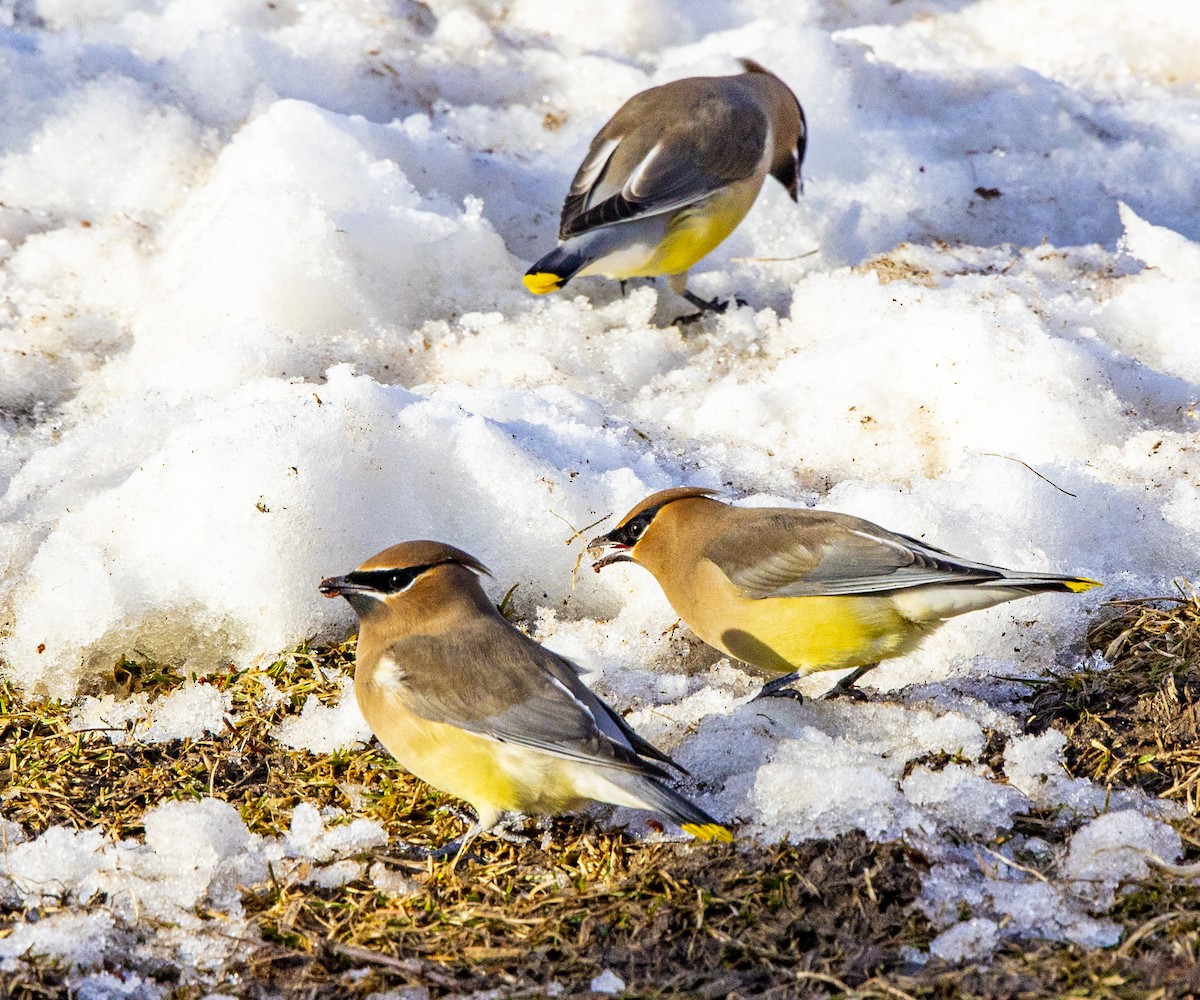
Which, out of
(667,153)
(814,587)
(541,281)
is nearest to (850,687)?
(814,587)

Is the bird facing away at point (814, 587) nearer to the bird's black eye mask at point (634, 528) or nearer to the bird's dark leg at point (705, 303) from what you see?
the bird's black eye mask at point (634, 528)

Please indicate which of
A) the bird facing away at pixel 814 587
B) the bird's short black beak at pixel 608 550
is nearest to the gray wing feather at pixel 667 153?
the bird's short black beak at pixel 608 550

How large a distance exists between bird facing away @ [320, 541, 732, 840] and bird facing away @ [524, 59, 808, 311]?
7.78 ft

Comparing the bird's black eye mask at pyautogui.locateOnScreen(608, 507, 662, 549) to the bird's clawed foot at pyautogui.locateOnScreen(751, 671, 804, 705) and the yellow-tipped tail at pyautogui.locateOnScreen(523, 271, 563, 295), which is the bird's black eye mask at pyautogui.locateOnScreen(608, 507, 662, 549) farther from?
the yellow-tipped tail at pyautogui.locateOnScreen(523, 271, 563, 295)

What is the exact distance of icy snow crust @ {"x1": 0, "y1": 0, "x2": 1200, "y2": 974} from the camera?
3416 mm

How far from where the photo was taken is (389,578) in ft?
11.6

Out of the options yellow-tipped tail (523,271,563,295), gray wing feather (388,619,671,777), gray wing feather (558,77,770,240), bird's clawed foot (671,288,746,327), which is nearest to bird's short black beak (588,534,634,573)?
gray wing feather (388,619,671,777)

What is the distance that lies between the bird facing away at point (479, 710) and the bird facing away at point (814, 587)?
578 mm

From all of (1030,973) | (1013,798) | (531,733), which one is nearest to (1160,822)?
(1013,798)

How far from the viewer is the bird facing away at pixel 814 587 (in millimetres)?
3723

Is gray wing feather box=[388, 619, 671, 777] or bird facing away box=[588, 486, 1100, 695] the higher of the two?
gray wing feather box=[388, 619, 671, 777]

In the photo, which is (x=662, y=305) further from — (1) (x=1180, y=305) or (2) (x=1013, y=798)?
(2) (x=1013, y=798)

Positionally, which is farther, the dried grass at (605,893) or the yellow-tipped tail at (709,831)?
the yellow-tipped tail at (709,831)

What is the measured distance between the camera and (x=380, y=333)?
580cm
